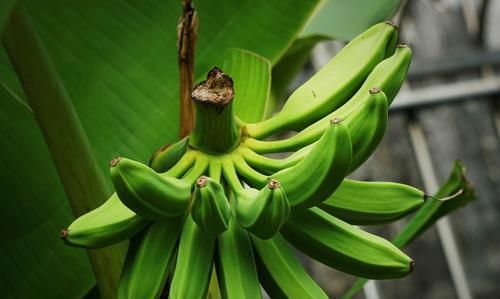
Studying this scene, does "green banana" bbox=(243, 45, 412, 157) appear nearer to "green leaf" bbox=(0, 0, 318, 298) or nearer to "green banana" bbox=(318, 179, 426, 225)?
"green banana" bbox=(318, 179, 426, 225)

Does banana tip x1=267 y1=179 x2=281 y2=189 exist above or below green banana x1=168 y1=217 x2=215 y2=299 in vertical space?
above

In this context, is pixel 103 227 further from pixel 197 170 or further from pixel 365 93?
pixel 365 93

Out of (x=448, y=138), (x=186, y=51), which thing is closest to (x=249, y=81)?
(x=186, y=51)

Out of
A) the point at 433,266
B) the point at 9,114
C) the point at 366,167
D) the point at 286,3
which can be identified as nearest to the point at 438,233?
the point at 433,266

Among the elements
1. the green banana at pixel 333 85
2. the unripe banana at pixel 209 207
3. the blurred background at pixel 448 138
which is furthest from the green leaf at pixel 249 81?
the blurred background at pixel 448 138

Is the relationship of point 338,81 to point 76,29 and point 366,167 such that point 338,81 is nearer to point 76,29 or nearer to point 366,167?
point 76,29

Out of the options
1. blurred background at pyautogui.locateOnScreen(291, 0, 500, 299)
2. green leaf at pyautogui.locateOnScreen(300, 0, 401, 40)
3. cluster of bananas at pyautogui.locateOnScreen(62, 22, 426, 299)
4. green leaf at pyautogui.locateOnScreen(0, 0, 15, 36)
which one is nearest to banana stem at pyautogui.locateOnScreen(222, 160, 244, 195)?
cluster of bananas at pyautogui.locateOnScreen(62, 22, 426, 299)

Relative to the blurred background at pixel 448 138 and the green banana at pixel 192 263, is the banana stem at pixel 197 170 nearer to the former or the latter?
the green banana at pixel 192 263
